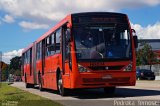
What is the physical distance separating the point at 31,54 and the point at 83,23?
1498cm

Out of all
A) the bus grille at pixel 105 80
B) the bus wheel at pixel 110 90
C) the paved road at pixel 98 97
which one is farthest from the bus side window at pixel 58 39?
the bus grille at pixel 105 80

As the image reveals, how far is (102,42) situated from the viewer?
56.5ft

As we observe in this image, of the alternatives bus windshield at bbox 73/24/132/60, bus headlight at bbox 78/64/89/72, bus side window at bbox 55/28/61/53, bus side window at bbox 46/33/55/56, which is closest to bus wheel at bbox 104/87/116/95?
bus side window at bbox 55/28/61/53

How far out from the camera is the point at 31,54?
3200 cm

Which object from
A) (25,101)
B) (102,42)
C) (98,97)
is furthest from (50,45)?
(25,101)

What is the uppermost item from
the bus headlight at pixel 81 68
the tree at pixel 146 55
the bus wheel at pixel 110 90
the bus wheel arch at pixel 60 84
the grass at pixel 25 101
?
the tree at pixel 146 55

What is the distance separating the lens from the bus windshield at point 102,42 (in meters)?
17.0

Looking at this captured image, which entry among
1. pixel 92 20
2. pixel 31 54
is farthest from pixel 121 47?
pixel 31 54

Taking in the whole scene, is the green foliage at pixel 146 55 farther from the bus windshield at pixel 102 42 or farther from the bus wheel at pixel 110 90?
the bus windshield at pixel 102 42

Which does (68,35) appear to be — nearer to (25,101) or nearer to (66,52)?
(66,52)

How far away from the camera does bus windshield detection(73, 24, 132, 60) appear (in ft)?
55.9

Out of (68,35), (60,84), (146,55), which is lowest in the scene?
(60,84)

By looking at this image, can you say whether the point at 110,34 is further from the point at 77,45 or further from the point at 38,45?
the point at 38,45

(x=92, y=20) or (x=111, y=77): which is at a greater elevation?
(x=92, y=20)
